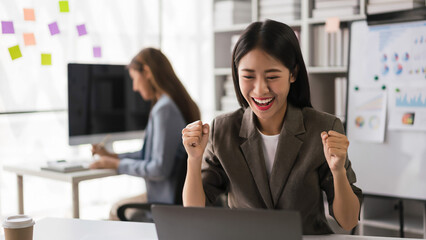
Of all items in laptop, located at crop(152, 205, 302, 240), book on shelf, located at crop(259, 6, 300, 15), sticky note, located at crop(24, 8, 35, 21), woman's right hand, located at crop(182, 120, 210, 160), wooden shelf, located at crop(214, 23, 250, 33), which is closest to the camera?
laptop, located at crop(152, 205, 302, 240)

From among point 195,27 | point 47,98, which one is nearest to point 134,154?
point 47,98

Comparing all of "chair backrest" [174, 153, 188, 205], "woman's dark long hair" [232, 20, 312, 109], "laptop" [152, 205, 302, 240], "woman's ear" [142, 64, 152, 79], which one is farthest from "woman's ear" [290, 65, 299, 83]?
"woman's ear" [142, 64, 152, 79]

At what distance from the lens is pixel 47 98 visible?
10.8ft

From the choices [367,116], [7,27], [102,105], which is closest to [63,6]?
[7,27]

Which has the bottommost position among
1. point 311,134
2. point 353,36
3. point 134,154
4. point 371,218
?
point 371,218

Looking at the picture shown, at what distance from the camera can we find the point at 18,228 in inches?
45.4

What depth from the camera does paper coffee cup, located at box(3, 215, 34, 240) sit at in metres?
1.15

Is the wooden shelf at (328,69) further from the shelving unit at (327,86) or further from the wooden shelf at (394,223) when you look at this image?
the wooden shelf at (394,223)

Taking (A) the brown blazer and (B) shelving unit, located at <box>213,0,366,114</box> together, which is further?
(B) shelving unit, located at <box>213,0,366,114</box>

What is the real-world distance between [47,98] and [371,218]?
90.8 inches

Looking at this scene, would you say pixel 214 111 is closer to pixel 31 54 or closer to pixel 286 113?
pixel 31 54

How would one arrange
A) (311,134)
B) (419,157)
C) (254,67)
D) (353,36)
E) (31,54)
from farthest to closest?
1. (31,54)
2. (353,36)
3. (419,157)
4. (311,134)
5. (254,67)

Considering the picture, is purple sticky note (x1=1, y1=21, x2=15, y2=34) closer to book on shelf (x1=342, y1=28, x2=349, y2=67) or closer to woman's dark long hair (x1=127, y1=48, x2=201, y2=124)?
woman's dark long hair (x1=127, y1=48, x2=201, y2=124)

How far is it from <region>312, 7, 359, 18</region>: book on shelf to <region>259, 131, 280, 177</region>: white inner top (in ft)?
5.48
